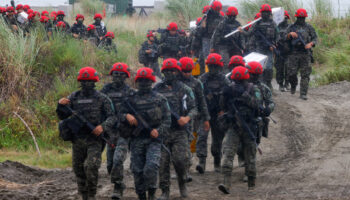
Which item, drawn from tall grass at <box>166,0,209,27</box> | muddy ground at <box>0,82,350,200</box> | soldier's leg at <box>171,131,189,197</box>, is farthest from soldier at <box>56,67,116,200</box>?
tall grass at <box>166,0,209,27</box>

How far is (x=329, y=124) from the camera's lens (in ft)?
42.8

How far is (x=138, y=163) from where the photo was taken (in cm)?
757

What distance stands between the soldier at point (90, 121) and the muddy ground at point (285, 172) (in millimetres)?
891

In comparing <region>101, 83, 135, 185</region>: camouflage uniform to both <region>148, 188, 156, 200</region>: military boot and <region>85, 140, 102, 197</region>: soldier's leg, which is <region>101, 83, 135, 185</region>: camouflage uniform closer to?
<region>85, 140, 102, 197</region>: soldier's leg

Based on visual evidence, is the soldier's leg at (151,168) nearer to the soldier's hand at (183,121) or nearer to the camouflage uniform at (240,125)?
the soldier's hand at (183,121)

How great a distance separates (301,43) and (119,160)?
291 inches

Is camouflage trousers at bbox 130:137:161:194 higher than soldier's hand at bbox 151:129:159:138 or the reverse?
the reverse

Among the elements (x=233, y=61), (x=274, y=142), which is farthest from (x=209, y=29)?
(x=233, y=61)

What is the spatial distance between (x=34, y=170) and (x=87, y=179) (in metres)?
3.14

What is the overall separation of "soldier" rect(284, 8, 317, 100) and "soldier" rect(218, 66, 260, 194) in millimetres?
6098

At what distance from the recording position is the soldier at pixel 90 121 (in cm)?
752

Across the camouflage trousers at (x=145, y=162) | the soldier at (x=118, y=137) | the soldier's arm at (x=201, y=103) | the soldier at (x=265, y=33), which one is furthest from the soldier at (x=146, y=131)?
the soldier at (x=265, y=33)

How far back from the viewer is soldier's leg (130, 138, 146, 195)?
7.55 meters

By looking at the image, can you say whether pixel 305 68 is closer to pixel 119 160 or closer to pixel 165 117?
pixel 165 117
